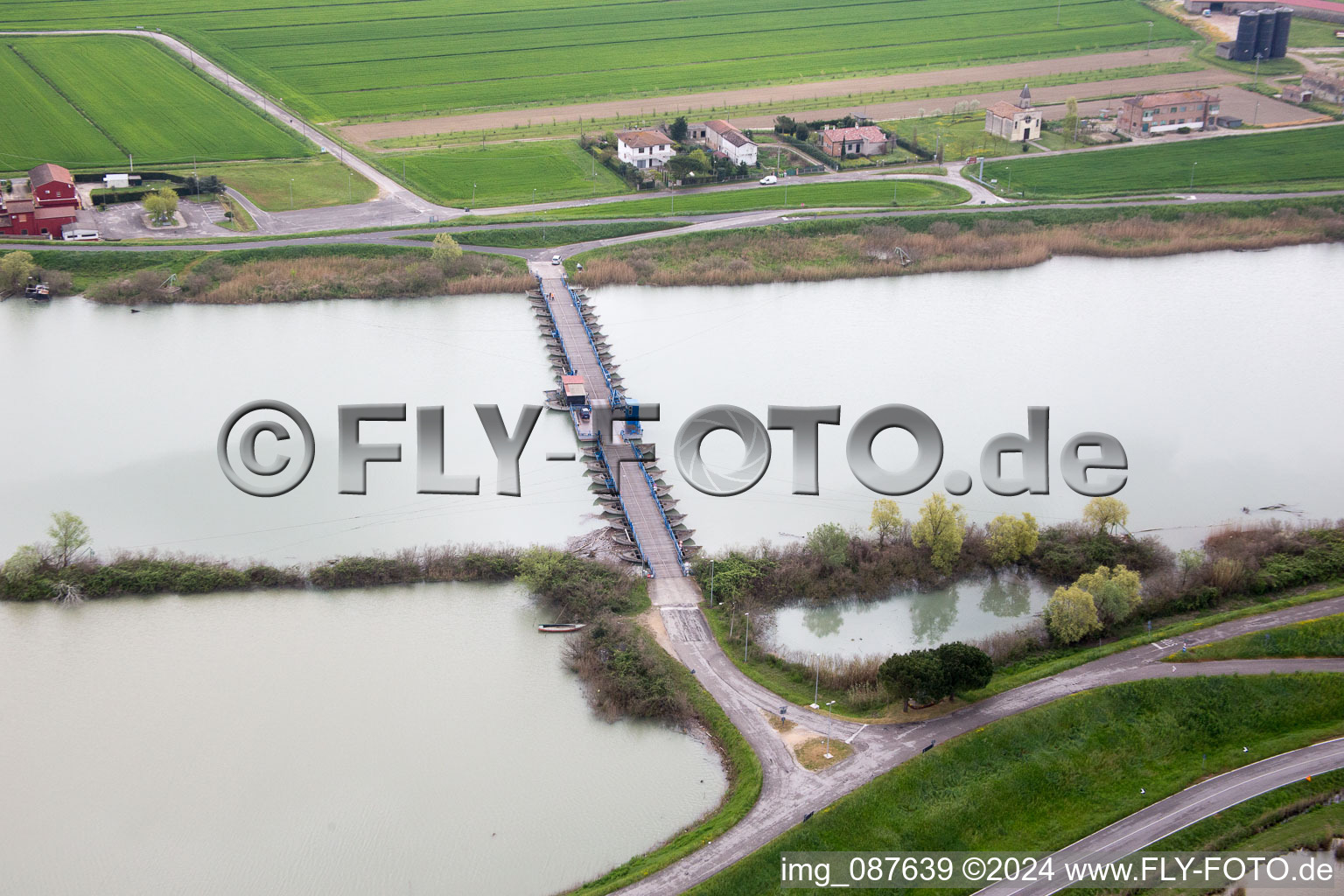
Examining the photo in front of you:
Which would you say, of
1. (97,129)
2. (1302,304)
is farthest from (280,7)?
(1302,304)

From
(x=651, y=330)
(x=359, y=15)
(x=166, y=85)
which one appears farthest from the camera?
(x=359, y=15)

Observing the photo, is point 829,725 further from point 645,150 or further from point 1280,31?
point 1280,31

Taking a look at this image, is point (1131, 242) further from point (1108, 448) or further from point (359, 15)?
point (359, 15)

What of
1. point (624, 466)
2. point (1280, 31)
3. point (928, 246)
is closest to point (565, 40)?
point (928, 246)

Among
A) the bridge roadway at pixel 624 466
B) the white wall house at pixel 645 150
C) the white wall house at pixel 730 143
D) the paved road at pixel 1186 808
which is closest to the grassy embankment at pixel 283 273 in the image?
the bridge roadway at pixel 624 466

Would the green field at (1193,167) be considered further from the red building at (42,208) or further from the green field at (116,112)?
the red building at (42,208)

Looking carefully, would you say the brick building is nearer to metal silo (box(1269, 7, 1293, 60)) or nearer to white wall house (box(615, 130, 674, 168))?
metal silo (box(1269, 7, 1293, 60))
